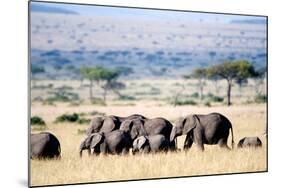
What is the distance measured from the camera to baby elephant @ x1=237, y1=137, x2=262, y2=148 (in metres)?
4.79

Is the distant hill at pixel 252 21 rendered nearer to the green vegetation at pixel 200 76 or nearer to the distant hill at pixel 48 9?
the green vegetation at pixel 200 76

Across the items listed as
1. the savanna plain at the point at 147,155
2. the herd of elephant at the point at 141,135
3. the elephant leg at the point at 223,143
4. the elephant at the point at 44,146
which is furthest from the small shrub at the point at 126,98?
the elephant leg at the point at 223,143

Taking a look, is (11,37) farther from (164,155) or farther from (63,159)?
(164,155)

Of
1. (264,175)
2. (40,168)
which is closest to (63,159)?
(40,168)

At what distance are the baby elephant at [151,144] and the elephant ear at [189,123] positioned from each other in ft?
0.58

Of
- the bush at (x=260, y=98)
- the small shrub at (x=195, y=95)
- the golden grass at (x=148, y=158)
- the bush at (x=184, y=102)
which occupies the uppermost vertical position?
the small shrub at (x=195, y=95)

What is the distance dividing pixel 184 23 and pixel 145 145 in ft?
3.29

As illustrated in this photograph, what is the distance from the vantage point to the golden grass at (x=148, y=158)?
4.24 m

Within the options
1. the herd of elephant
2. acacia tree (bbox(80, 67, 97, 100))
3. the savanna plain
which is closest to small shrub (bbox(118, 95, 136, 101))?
the savanna plain

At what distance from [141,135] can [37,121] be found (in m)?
0.81

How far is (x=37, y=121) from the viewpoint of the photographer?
4.16 m

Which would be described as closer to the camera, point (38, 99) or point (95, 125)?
point (38, 99)

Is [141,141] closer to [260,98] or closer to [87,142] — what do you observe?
[87,142]

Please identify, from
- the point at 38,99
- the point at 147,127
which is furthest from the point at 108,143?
the point at 38,99
